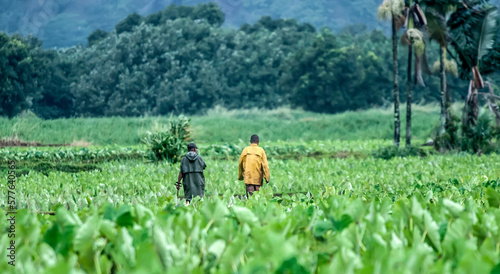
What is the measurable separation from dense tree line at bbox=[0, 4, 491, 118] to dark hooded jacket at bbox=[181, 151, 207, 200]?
38317 mm

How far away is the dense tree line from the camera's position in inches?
1902

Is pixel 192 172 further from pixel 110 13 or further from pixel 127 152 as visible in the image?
pixel 110 13

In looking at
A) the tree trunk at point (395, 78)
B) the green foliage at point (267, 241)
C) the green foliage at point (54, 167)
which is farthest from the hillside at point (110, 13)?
the green foliage at point (267, 241)

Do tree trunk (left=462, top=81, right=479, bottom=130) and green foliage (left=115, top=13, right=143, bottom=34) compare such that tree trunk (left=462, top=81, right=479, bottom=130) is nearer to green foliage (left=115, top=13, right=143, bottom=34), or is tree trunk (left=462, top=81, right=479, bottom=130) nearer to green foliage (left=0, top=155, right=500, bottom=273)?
green foliage (left=0, top=155, right=500, bottom=273)

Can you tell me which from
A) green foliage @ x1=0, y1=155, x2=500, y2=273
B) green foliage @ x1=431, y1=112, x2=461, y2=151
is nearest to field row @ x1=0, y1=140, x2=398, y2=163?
green foliage @ x1=431, y1=112, x2=461, y2=151

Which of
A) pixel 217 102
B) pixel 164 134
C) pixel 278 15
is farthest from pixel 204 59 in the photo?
pixel 278 15

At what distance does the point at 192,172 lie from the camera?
933cm

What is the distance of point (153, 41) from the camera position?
173 ft

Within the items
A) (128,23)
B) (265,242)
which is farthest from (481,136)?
(128,23)

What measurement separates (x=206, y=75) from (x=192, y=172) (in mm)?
42368

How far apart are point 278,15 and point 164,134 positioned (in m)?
129

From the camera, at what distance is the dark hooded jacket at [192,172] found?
30.5ft

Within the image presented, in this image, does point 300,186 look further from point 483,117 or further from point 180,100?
point 180,100

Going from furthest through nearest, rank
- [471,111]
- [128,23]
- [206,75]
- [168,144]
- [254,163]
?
1. [128,23]
2. [206,75]
3. [471,111]
4. [168,144]
5. [254,163]
